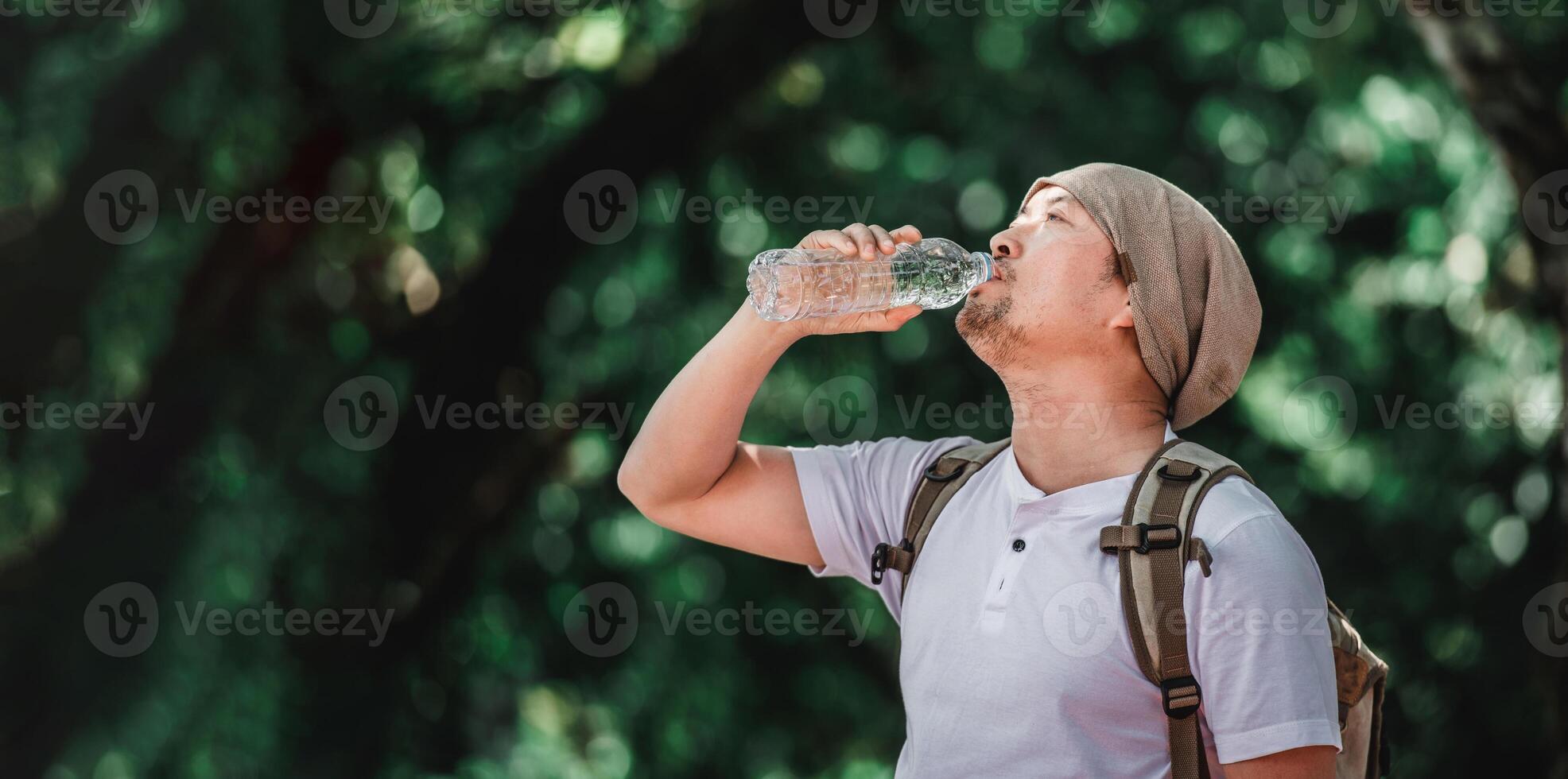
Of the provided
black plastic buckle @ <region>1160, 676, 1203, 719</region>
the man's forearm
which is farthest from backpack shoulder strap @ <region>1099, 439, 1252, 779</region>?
the man's forearm

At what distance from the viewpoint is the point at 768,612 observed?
11.6ft

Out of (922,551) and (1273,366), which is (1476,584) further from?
(922,551)

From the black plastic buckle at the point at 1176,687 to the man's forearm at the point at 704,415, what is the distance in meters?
0.74

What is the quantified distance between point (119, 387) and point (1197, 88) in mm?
2682

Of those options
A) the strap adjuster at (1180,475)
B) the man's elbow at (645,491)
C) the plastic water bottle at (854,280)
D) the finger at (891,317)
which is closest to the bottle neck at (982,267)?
the plastic water bottle at (854,280)

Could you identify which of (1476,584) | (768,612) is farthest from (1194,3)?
(768,612)

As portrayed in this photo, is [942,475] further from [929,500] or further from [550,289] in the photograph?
[550,289]

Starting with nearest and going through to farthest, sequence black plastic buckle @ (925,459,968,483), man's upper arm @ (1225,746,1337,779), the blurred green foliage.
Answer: man's upper arm @ (1225,746,1337,779), black plastic buckle @ (925,459,968,483), the blurred green foliage

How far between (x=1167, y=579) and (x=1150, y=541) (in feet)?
0.18

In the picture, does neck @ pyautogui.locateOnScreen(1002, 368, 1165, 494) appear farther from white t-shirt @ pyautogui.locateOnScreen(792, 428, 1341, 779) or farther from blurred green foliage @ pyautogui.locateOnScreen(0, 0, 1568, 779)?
blurred green foliage @ pyautogui.locateOnScreen(0, 0, 1568, 779)

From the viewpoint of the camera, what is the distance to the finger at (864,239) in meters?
1.96

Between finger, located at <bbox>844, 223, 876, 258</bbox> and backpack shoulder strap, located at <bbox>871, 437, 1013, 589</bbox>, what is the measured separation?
40cm

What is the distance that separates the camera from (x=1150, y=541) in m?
1.77

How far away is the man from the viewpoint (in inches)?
67.0
